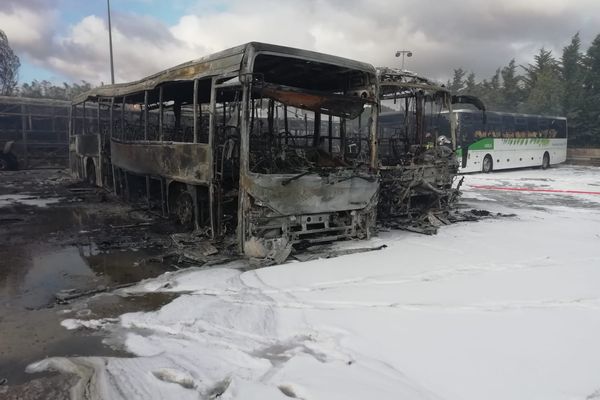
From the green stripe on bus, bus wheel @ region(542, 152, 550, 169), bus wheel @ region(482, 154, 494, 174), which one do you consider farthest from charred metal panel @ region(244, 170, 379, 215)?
bus wheel @ region(542, 152, 550, 169)

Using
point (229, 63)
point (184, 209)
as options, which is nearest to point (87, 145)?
point (184, 209)

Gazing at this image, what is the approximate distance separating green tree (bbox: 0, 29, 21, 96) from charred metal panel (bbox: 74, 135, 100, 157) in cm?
1965

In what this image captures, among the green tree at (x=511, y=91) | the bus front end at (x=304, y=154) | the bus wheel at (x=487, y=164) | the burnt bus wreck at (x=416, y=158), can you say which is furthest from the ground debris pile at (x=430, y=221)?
the green tree at (x=511, y=91)

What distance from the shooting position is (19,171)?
1911 centimetres

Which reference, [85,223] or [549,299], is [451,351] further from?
[85,223]

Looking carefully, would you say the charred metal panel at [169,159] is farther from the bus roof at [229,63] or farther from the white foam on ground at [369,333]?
the white foam on ground at [369,333]

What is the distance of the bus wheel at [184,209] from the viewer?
807 cm

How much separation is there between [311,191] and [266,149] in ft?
4.82

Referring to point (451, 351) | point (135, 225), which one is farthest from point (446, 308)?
point (135, 225)

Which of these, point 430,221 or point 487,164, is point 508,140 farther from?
point 430,221

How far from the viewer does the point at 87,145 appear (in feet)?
46.8

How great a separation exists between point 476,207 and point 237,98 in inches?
312

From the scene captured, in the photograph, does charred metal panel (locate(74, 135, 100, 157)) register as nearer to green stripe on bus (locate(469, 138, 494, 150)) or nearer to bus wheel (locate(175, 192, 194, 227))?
bus wheel (locate(175, 192, 194, 227))

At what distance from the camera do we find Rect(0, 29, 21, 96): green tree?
98.6 feet
